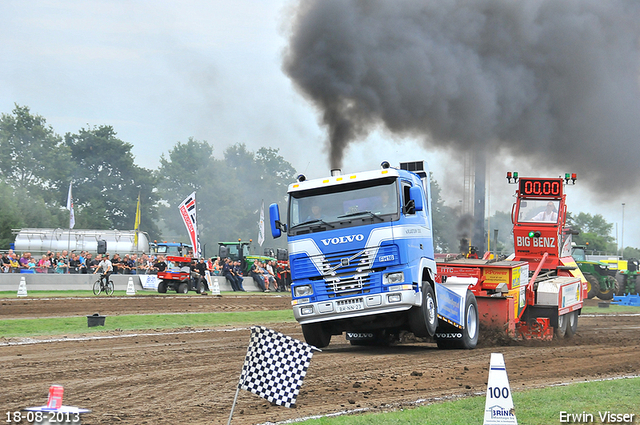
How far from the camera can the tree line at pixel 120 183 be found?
70562 millimetres

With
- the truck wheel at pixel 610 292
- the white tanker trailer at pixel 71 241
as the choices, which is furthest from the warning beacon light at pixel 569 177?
the white tanker trailer at pixel 71 241

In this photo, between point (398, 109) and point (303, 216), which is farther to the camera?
point (398, 109)

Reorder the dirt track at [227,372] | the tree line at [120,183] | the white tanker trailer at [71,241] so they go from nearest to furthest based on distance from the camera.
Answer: the dirt track at [227,372] → the white tanker trailer at [71,241] → the tree line at [120,183]

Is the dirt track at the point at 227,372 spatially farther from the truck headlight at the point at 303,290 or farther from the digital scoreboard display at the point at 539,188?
the digital scoreboard display at the point at 539,188

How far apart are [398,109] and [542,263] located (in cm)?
581

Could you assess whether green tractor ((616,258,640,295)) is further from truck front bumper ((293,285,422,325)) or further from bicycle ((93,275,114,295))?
truck front bumper ((293,285,422,325))

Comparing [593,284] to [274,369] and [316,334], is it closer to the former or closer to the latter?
[316,334]

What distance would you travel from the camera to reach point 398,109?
1906 cm

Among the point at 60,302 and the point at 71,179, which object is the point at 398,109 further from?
the point at 71,179

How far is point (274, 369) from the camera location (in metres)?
5.72

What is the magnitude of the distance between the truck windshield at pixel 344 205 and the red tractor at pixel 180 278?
19.3 meters

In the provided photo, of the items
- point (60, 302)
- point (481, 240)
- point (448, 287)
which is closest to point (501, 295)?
point (448, 287)

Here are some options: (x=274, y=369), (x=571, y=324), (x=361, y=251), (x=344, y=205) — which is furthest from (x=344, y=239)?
(x=571, y=324)

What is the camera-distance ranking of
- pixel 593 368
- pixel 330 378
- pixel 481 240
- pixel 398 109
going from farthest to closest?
1. pixel 481 240
2. pixel 398 109
3. pixel 593 368
4. pixel 330 378
